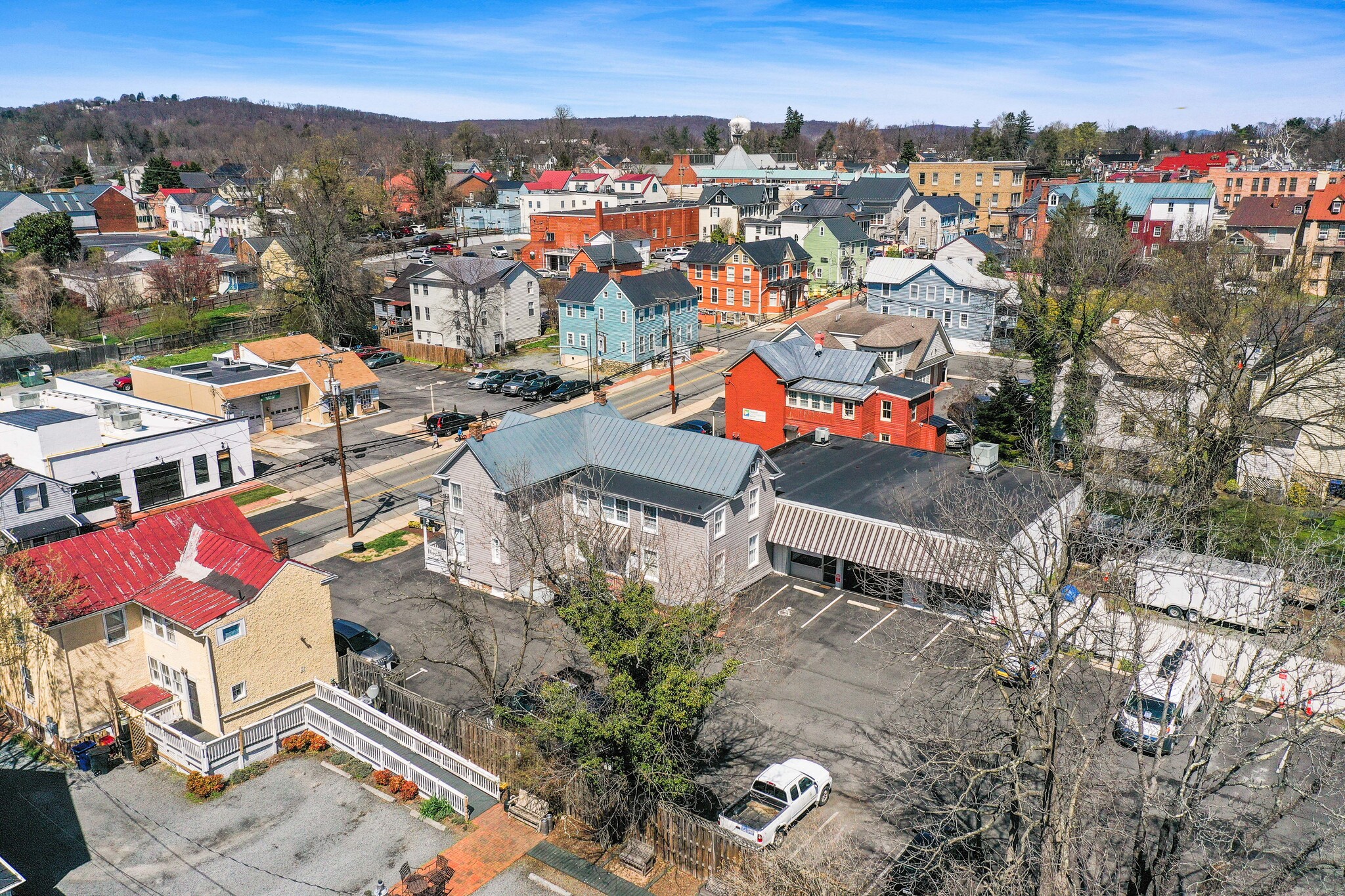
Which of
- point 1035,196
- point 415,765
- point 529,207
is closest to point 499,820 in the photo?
point 415,765

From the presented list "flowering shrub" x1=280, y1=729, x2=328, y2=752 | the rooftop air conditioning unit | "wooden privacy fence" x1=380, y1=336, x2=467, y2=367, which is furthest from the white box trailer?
"wooden privacy fence" x1=380, y1=336, x2=467, y2=367

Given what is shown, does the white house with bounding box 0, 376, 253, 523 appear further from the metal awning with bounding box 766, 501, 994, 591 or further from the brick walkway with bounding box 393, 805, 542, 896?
the brick walkway with bounding box 393, 805, 542, 896

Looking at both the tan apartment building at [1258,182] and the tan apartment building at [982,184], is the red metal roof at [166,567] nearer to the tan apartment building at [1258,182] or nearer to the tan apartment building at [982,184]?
the tan apartment building at [982,184]

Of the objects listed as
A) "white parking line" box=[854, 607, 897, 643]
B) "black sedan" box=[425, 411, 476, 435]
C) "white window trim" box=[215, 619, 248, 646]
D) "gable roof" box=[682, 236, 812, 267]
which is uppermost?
"gable roof" box=[682, 236, 812, 267]

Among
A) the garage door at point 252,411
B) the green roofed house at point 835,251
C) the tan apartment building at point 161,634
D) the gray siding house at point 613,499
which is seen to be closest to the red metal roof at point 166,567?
the tan apartment building at point 161,634

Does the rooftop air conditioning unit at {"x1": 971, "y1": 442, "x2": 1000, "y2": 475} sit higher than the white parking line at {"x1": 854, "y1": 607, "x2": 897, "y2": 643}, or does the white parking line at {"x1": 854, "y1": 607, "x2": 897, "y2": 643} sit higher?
the rooftop air conditioning unit at {"x1": 971, "y1": 442, "x2": 1000, "y2": 475}

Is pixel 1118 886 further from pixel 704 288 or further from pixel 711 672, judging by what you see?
pixel 704 288
